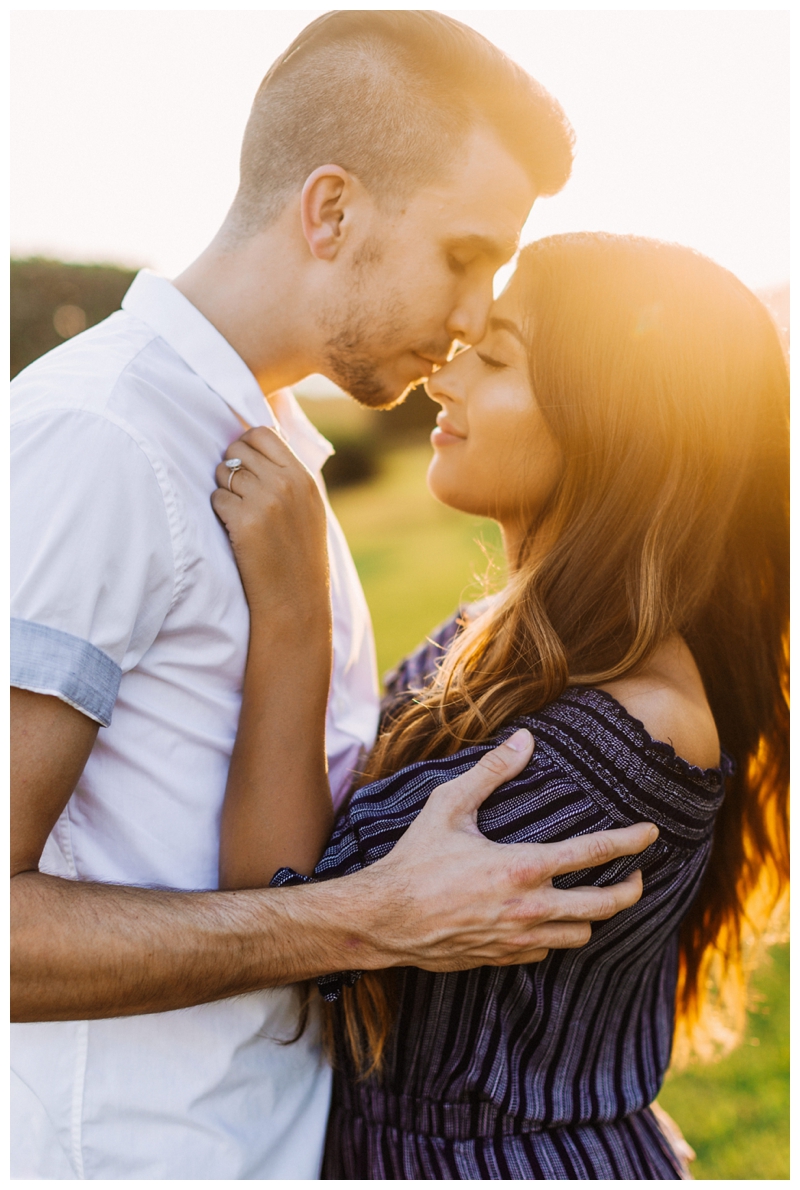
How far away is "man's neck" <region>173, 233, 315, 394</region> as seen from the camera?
7.15 feet

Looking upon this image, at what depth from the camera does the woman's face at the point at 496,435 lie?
233cm

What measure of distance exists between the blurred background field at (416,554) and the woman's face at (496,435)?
7.9 inches

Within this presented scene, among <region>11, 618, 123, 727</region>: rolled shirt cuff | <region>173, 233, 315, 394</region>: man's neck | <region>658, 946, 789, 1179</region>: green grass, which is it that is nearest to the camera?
<region>11, 618, 123, 727</region>: rolled shirt cuff

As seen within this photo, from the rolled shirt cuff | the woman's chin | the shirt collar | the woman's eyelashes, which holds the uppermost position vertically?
the woman's eyelashes

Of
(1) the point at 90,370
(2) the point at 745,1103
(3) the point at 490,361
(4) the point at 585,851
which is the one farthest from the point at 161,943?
(2) the point at 745,1103

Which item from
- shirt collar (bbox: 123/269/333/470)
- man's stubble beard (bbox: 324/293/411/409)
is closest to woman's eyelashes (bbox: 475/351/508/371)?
man's stubble beard (bbox: 324/293/411/409)

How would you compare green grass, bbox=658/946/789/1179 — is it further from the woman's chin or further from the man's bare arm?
the woman's chin

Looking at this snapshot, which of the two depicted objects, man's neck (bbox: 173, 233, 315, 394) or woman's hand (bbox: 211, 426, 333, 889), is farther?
man's neck (bbox: 173, 233, 315, 394)

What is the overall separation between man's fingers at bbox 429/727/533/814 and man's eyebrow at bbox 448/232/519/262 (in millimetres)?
1348

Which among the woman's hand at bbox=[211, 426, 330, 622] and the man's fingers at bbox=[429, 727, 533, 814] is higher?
the woman's hand at bbox=[211, 426, 330, 622]

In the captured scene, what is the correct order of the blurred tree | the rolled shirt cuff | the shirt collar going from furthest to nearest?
the blurred tree < the shirt collar < the rolled shirt cuff

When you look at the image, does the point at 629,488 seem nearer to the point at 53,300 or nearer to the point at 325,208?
the point at 325,208

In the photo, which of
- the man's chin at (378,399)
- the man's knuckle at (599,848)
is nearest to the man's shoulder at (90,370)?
the man's chin at (378,399)

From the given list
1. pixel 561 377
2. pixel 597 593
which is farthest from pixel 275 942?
pixel 561 377
